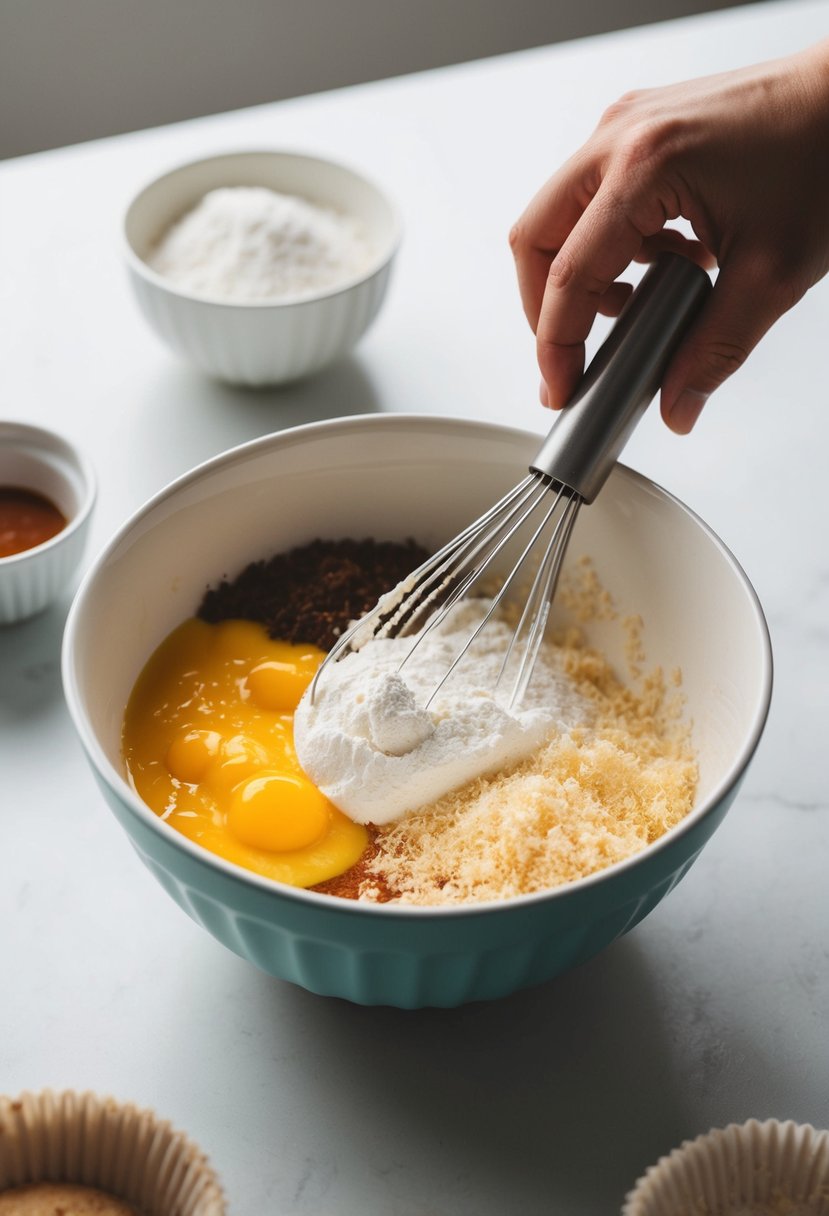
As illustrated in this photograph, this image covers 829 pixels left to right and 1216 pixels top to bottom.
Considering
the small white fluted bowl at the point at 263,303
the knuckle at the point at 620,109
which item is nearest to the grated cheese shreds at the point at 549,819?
the knuckle at the point at 620,109

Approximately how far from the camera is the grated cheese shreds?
3.00ft

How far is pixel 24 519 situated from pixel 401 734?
1.88 feet

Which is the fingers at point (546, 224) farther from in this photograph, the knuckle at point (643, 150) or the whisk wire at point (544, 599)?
the whisk wire at point (544, 599)

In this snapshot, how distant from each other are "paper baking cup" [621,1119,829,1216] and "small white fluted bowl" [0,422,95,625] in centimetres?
83

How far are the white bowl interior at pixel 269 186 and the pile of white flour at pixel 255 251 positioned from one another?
28mm

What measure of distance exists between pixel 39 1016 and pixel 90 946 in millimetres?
75

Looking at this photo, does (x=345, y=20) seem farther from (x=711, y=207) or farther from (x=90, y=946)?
(x=90, y=946)

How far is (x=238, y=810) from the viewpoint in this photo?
3.38ft

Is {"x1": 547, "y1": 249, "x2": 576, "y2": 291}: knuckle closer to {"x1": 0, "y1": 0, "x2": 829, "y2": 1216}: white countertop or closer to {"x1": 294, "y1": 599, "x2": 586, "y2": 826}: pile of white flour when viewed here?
{"x1": 294, "y1": 599, "x2": 586, "y2": 826}: pile of white flour

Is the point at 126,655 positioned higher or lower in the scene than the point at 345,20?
lower

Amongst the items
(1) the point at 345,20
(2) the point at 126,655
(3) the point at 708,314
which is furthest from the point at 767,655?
(1) the point at 345,20

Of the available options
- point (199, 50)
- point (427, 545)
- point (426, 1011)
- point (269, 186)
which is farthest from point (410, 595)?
point (199, 50)

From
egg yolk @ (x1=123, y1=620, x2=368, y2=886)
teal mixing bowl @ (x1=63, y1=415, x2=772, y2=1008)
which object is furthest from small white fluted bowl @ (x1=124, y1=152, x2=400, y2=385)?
egg yolk @ (x1=123, y1=620, x2=368, y2=886)

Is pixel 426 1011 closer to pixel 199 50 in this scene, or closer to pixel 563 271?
pixel 563 271
